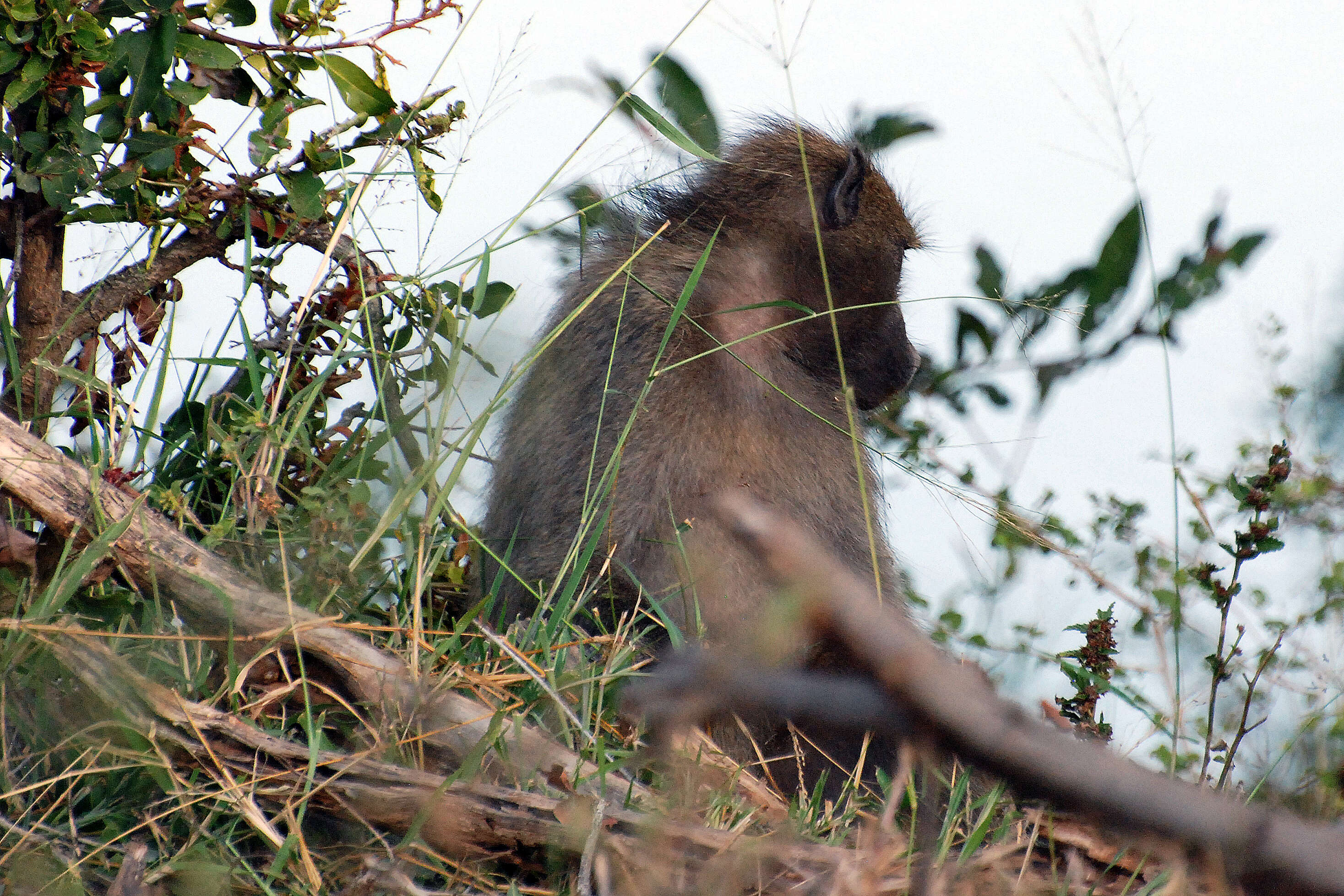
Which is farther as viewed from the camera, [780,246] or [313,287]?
[780,246]

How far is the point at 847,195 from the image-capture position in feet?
10.8

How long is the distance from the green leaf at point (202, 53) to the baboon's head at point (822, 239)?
128cm

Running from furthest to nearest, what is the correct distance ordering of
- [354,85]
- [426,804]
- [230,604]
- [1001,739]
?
1. [354,85]
2. [230,604]
3. [426,804]
4. [1001,739]

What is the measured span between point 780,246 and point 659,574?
1.08 meters

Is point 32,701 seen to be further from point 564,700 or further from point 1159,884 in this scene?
point 1159,884

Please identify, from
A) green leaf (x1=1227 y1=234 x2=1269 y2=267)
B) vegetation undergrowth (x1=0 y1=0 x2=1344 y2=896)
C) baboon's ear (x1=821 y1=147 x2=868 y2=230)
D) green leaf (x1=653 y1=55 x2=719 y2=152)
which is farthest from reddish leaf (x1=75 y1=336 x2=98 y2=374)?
green leaf (x1=1227 y1=234 x2=1269 y2=267)

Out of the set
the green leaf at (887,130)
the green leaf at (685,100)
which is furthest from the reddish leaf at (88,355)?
the green leaf at (887,130)

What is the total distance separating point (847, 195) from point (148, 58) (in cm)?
184

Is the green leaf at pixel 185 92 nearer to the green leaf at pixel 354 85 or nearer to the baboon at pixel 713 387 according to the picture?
the green leaf at pixel 354 85

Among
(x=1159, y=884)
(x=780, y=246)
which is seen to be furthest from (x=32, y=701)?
(x=780, y=246)

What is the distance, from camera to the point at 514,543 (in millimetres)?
2871

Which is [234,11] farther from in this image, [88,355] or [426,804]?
[426,804]

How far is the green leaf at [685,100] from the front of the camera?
9.70ft

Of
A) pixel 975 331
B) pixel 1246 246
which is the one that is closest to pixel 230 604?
pixel 975 331
